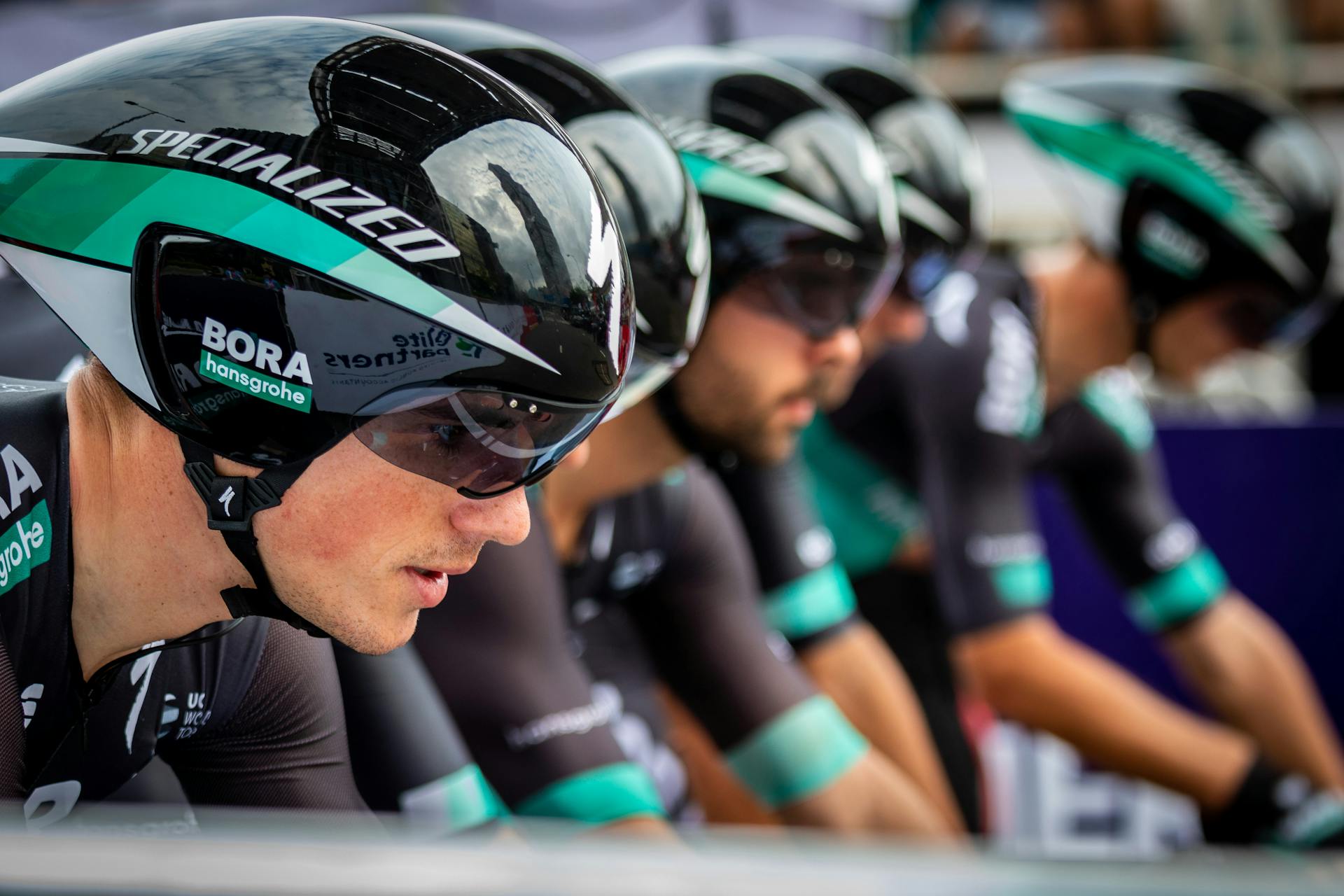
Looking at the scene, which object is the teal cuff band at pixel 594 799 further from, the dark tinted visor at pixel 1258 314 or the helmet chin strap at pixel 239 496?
the dark tinted visor at pixel 1258 314

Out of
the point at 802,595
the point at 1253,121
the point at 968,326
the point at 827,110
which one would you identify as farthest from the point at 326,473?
the point at 1253,121

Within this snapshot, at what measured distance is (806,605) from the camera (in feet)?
12.6

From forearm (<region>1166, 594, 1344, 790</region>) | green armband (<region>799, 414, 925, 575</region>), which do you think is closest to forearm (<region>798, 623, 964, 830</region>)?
green armband (<region>799, 414, 925, 575</region>)

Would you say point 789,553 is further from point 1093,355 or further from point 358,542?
point 358,542

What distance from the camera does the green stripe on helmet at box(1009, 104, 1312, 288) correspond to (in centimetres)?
407

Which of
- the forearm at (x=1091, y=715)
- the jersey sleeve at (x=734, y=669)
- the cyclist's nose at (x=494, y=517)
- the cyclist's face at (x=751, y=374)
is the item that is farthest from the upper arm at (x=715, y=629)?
the cyclist's nose at (x=494, y=517)

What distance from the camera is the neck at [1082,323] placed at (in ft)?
14.3

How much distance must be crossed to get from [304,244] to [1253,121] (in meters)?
3.50

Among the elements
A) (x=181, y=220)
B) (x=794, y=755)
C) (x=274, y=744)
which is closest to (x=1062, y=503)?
(x=794, y=755)

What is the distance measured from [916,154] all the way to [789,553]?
1016 millimetres

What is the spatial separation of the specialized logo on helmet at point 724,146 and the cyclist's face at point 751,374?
0.23 metres

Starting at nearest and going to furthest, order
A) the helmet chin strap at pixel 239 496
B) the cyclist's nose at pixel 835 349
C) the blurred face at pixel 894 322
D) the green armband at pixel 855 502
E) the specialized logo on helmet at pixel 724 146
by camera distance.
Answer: the helmet chin strap at pixel 239 496 < the specialized logo on helmet at pixel 724 146 < the cyclist's nose at pixel 835 349 < the blurred face at pixel 894 322 < the green armband at pixel 855 502

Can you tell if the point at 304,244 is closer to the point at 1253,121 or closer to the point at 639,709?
the point at 639,709

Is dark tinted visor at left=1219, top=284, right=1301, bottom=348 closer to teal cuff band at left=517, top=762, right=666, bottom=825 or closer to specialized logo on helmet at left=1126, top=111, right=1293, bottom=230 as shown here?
specialized logo on helmet at left=1126, top=111, right=1293, bottom=230
